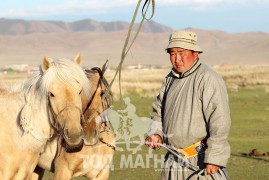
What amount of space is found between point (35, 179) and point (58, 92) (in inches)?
84.2

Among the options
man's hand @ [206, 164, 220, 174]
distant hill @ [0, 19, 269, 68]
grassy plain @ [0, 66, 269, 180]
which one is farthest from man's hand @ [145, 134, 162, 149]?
distant hill @ [0, 19, 269, 68]

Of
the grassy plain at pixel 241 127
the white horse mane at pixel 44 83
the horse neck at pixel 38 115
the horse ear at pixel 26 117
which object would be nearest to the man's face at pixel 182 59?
the white horse mane at pixel 44 83

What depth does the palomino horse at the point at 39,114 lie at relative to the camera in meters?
5.42

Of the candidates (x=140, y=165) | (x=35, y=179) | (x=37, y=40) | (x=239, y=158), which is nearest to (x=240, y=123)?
(x=239, y=158)

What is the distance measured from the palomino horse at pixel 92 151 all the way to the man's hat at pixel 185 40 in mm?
1748

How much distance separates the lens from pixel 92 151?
7102 mm

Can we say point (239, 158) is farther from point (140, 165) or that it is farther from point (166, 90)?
point (166, 90)

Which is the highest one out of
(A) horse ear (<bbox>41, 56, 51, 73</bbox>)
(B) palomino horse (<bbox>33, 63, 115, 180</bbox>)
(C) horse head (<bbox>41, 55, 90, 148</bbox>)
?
(A) horse ear (<bbox>41, 56, 51, 73</bbox>)

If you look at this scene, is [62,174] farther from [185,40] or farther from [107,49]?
[107,49]

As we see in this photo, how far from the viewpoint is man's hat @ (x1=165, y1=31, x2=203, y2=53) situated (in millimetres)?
5203

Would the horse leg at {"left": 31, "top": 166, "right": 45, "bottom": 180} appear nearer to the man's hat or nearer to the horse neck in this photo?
the horse neck

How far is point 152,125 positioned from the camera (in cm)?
552

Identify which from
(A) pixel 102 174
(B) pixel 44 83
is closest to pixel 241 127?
(A) pixel 102 174

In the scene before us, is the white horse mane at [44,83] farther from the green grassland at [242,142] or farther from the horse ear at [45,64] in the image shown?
the green grassland at [242,142]
